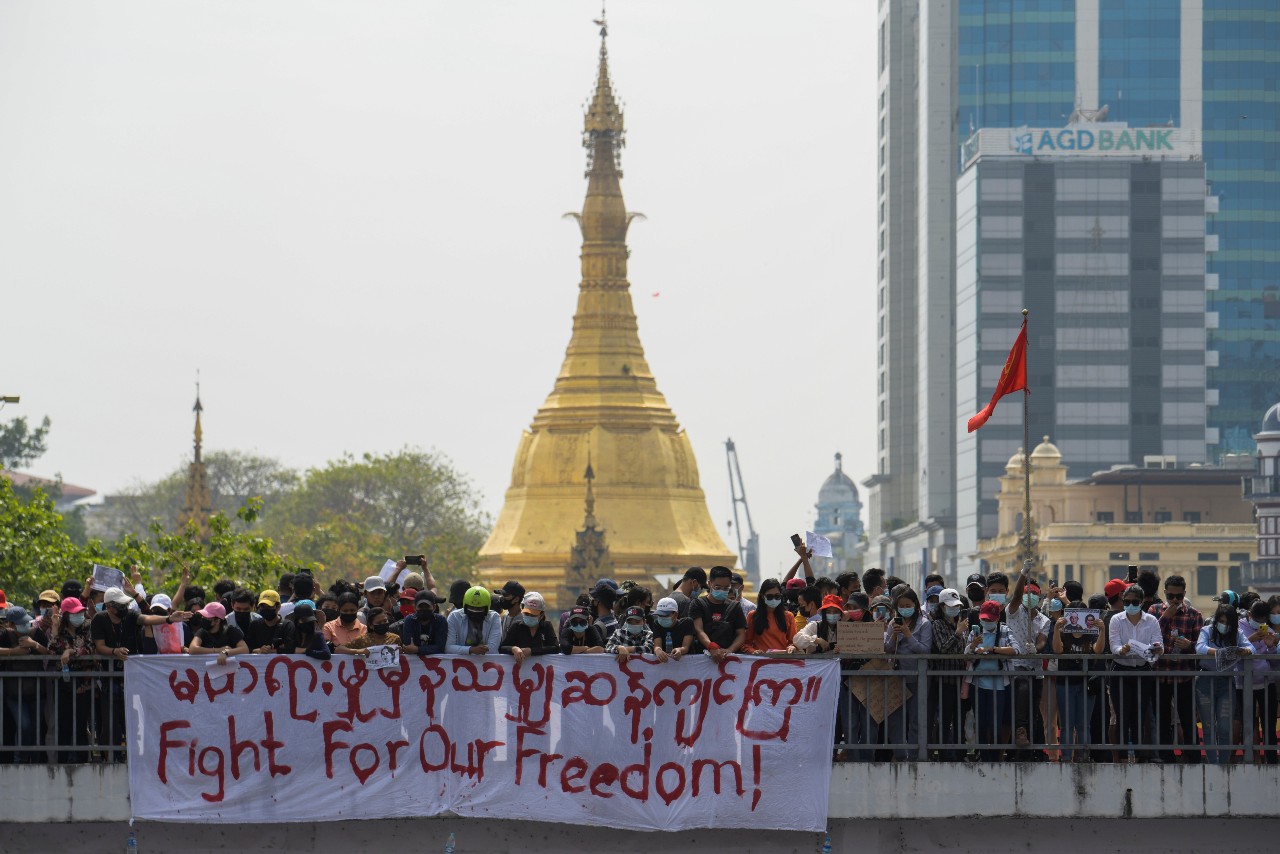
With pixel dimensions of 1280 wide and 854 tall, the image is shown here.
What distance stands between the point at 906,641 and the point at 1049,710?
1.38m

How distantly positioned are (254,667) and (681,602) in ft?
13.0

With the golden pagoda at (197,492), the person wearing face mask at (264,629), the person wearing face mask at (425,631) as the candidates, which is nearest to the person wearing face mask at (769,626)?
the person wearing face mask at (425,631)

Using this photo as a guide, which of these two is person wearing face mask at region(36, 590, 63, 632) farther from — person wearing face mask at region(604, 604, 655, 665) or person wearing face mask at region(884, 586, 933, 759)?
person wearing face mask at region(884, 586, 933, 759)

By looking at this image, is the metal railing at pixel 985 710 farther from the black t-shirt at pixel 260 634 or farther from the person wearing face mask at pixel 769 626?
the black t-shirt at pixel 260 634

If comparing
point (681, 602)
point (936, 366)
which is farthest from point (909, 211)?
point (681, 602)

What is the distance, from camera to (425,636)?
2247 cm

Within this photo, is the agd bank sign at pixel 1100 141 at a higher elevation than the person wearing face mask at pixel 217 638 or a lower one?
higher

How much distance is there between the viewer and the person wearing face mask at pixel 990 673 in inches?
886

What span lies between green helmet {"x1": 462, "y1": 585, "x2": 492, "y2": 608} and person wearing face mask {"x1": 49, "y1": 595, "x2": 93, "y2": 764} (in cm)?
328

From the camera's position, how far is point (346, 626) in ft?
74.7

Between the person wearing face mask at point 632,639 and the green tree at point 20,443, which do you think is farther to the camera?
the green tree at point 20,443

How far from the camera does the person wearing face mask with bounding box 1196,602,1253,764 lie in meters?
22.6

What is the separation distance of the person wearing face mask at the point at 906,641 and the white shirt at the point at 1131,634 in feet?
5.23

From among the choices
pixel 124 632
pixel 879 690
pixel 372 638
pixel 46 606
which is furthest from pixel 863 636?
pixel 46 606
